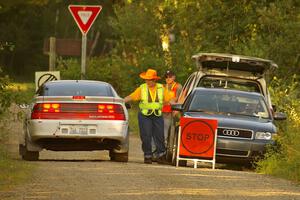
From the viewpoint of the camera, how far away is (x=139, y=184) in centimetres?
1525

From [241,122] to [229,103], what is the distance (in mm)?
1204

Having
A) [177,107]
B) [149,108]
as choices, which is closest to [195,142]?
[177,107]

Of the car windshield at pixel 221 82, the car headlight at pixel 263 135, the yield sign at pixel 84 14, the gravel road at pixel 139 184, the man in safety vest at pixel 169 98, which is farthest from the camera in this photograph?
the yield sign at pixel 84 14

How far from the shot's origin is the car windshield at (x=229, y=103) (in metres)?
21.1

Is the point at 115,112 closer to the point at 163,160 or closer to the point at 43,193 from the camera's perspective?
the point at 163,160

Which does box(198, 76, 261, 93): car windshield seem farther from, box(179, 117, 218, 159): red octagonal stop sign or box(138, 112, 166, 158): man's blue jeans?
box(179, 117, 218, 159): red octagonal stop sign

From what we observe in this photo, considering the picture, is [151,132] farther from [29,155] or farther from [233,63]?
[233,63]

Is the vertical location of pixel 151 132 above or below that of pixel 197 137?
below

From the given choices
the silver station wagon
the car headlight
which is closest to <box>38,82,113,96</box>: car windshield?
the silver station wagon

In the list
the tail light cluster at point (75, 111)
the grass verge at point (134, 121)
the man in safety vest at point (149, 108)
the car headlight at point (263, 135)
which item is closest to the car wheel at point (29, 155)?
the tail light cluster at point (75, 111)

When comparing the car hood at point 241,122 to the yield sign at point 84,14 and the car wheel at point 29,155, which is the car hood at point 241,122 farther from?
the yield sign at point 84,14

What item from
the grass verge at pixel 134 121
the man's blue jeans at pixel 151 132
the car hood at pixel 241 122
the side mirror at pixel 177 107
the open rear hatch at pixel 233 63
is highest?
the open rear hatch at pixel 233 63

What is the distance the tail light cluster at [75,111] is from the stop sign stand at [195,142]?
130 centimetres

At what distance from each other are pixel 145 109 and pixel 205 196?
22.5 feet
